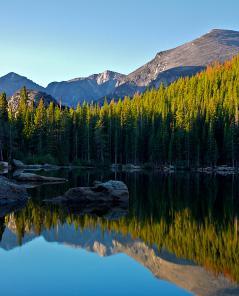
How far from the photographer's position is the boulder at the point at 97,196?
1312 inches

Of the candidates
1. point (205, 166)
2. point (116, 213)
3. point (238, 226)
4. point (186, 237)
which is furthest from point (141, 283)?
point (205, 166)

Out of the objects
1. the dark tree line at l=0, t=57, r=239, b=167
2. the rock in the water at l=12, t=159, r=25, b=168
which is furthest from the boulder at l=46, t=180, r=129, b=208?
the dark tree line at l=0, t=57, r=239, b=167

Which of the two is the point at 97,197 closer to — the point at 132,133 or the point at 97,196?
the point at 97,196

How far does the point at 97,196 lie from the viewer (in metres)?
34.2

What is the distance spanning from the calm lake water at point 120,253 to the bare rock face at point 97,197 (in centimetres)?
382

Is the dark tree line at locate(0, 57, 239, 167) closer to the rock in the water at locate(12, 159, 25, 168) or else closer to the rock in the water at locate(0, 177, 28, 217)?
the rock in the water at locate(12, 159, 25, 168)

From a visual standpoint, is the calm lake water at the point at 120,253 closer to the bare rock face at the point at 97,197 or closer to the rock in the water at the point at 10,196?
the rock in the water at the point at 10,196

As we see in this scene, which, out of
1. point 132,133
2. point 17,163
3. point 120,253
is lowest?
point 120,253

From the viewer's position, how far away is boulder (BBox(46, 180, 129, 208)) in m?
33.3

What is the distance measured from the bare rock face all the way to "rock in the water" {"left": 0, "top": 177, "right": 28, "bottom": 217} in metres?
2.39

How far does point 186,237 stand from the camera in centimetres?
2053

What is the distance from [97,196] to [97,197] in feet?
0.28

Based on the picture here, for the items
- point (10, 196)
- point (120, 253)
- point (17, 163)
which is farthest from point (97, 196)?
point (17, 163)

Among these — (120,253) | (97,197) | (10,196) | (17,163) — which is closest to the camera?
(120,253)
